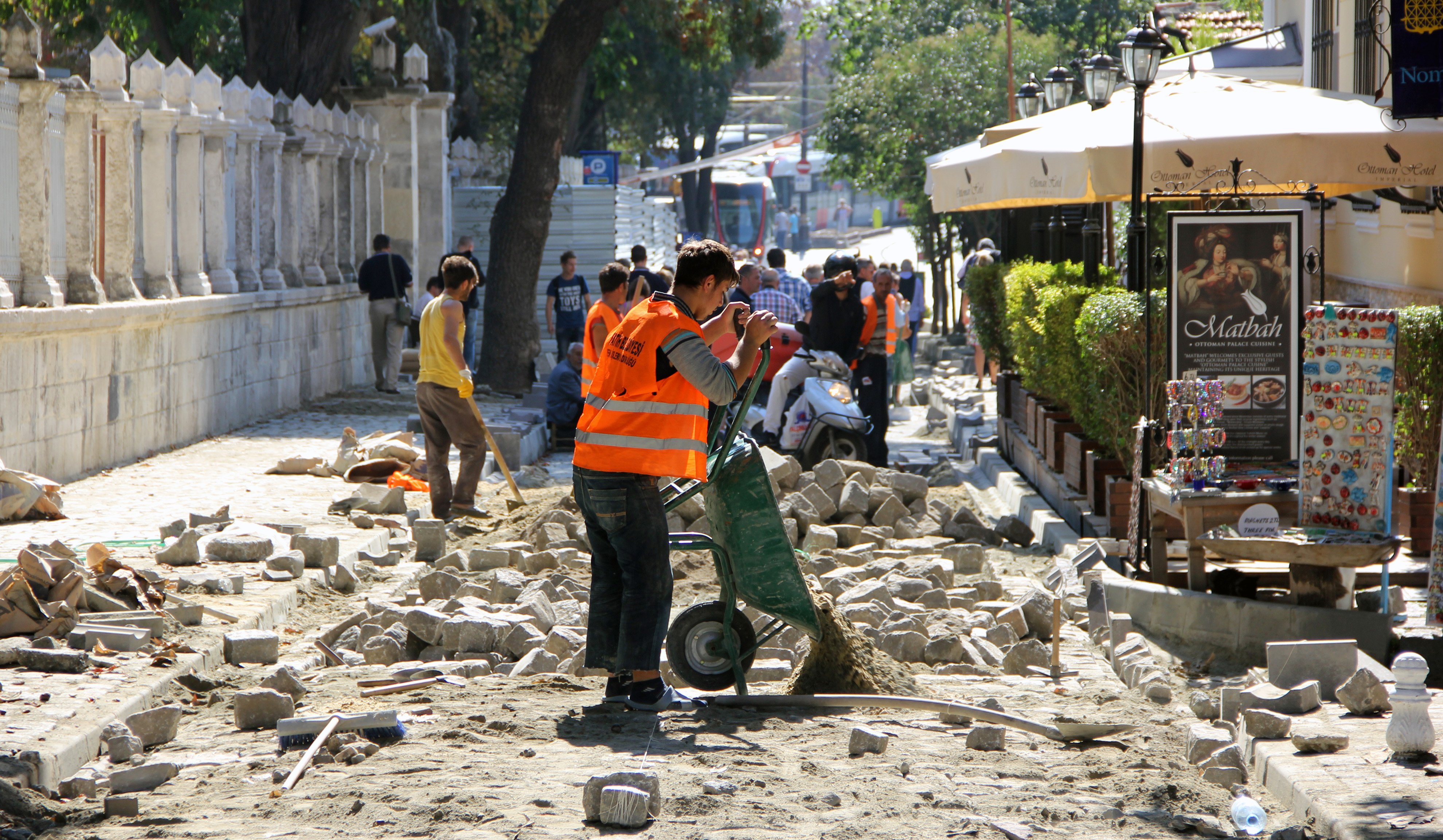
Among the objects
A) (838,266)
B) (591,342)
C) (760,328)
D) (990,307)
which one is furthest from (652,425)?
(990,307)

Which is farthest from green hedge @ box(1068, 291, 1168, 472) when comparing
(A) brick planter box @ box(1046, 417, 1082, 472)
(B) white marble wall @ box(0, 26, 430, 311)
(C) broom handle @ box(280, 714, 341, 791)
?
(B) white marble wall @ box(0, 26, 430, 311)

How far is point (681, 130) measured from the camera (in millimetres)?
50000

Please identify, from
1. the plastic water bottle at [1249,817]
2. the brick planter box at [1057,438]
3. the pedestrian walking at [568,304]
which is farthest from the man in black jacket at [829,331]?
the plastic water bottle at [1249,817]

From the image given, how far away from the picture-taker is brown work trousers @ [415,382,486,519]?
1061cm

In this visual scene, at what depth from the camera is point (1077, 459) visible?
33.6 ft

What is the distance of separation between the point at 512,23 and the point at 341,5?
31.7 ft

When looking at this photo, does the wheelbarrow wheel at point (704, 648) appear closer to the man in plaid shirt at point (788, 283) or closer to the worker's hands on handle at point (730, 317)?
the worker's hands on handle at point (730, 317)

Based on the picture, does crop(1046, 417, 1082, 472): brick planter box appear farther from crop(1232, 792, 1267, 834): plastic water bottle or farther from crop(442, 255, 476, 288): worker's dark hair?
crop(1232, 792, 1267, 834): plastic water bottle

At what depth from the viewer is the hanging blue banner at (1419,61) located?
866cm

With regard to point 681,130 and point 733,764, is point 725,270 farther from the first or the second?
point 681,130

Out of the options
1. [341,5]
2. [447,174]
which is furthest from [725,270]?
[447,174]

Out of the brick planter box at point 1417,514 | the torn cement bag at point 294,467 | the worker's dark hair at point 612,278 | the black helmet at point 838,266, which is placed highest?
the black helmet at point 838,266

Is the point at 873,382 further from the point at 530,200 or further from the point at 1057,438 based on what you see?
the point at 530,200

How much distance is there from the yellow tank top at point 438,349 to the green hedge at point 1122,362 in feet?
13.4
